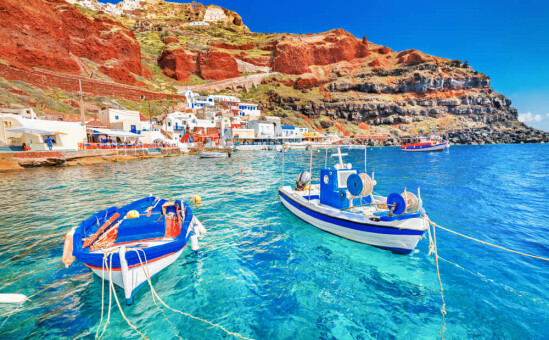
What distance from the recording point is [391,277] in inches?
→ 283

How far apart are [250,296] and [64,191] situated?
20275mm

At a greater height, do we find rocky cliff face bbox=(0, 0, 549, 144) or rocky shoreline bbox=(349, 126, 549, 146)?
rocky cliff face bbox=(0, 0, 549, 144)

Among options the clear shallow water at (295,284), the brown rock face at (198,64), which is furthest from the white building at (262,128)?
the clear shallow water at (295,284)

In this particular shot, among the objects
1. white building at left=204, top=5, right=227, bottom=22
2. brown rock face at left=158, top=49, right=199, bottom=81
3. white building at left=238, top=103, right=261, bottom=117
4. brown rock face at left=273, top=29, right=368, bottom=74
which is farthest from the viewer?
white building at left=204, top=5, right=227, bottom=22

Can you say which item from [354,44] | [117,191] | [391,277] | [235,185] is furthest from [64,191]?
[354,44]

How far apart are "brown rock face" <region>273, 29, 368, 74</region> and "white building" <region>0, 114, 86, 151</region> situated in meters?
113

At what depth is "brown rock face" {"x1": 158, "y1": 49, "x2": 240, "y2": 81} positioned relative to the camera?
105m

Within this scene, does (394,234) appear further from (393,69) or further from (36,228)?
(393,69)

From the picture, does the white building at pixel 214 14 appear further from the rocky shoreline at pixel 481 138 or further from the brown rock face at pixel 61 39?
the rocky shoreline at pixel 481 138

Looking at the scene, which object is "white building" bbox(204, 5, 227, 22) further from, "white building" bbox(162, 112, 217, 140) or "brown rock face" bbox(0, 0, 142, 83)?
"white building" bbox(162, 112, 217, 140)

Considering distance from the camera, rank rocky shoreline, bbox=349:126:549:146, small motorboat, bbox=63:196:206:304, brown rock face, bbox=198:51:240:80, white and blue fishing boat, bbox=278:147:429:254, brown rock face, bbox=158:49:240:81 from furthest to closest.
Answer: brown rock face, bbox=198:51:240:80
brown rock face, bbox=158:49:240:81
rocky shoreline, bbox=349:126:549:146
white and blue fishing boat, bbox=278:147:429:254
small motorboat, bbox=63:196:206:304

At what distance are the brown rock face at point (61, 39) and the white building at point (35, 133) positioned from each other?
160 ft

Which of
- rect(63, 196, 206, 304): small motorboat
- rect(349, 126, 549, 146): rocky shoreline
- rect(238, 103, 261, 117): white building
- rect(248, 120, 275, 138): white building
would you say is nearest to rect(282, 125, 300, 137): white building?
rect(248, 120, 275, 138): white building

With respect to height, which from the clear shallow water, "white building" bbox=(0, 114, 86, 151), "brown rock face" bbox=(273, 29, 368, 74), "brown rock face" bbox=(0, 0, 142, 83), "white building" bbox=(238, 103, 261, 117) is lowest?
the clear shallow water
